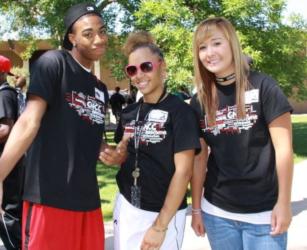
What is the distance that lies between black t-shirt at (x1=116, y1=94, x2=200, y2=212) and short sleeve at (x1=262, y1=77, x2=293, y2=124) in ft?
1.29

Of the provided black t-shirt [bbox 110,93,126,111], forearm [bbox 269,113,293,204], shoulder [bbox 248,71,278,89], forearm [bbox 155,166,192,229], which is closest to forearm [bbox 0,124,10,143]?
forearm [bbox 155,166,192,229]

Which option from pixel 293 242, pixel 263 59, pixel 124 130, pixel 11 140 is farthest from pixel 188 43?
pixel 11 140

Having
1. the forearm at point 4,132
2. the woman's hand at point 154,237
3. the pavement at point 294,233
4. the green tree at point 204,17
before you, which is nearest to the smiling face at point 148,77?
the woman's hand at point 154,237

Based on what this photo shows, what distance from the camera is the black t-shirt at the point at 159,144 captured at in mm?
2719

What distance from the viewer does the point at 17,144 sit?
2398mm

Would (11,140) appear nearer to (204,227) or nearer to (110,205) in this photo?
(204,227)

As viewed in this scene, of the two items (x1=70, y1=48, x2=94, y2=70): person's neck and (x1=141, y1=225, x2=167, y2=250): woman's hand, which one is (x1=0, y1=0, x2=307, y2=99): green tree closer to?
(x1=70, y1=48, x2=94, y2=70): person's neck

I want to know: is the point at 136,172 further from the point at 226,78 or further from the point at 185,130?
the point at 226,78

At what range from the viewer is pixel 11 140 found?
2412 millimetres

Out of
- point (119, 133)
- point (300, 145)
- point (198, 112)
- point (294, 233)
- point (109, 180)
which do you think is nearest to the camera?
point (198, 112)

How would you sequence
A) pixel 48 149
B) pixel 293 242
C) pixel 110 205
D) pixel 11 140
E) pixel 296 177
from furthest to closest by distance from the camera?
1. pixel 296 177
2. pixel 110 205
3. pixel 293 242
4. pixel 48 149
5. pixel 11 140

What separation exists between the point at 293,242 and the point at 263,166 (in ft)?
10.2

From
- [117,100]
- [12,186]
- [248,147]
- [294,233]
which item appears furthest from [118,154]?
[117,100]

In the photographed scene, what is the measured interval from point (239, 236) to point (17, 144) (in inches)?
51.8
